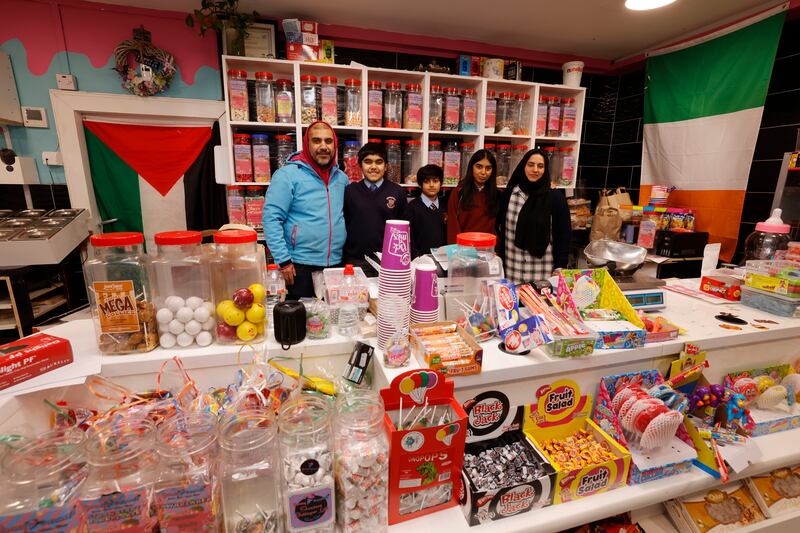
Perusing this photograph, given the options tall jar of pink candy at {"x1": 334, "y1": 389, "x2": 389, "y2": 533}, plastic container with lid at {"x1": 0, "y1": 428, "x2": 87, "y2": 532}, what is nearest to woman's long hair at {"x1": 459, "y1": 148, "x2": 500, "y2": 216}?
tall jar of pink candy at {"x1": 334, "y1": 389, "x2": 389, "y2": 533}

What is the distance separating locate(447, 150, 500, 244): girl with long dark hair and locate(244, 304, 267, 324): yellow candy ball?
5.51ft

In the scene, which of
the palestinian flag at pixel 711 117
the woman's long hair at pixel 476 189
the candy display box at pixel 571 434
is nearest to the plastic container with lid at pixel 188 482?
the candy display box at pixel 571 434

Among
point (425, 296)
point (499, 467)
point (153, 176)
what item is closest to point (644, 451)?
point (499, 467)

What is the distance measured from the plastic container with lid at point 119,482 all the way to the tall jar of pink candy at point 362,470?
0.31 meters

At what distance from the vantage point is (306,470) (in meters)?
0.67

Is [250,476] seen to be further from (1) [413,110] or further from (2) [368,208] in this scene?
(1) [413,110]

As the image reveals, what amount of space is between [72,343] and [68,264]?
2153mm

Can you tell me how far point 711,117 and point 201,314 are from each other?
3863 millimetres

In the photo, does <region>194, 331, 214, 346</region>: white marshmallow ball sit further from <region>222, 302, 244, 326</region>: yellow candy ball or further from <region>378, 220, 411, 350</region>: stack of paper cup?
<region>378, 220, 411, 350</region>: stack of paper cup

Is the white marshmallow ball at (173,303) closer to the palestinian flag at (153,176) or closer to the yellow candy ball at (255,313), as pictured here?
the yellow candy ball at (255,313)

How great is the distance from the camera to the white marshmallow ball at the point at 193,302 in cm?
103

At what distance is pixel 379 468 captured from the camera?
72 centimetres

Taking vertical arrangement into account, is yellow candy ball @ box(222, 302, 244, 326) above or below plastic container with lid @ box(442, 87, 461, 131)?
below

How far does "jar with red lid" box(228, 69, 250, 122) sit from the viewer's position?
2.67 metres
